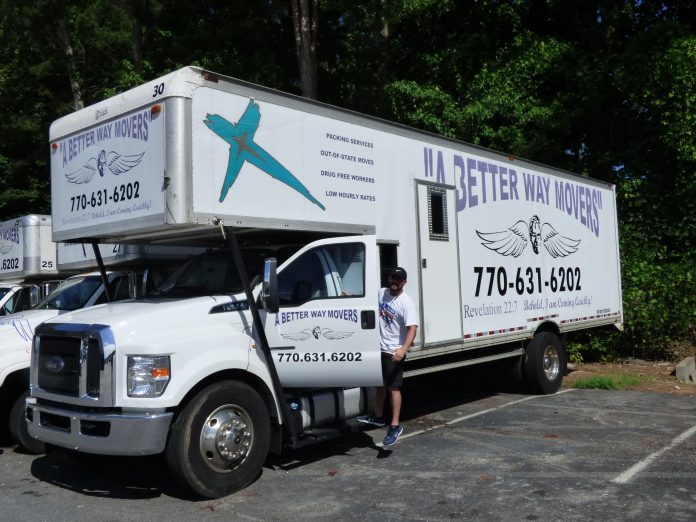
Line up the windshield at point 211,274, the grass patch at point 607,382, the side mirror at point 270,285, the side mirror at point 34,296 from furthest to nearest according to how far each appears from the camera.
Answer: the grass patch at point 607,382 < the side mirror at point 34,296 < the windshield at point 211,274 < the side mirror at point 270,285

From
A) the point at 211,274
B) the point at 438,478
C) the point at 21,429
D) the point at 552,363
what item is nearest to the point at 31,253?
the point at 21,429

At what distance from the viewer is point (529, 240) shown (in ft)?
33.6

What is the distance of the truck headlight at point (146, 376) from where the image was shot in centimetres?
560

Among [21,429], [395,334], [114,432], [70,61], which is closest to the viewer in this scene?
[114,432]

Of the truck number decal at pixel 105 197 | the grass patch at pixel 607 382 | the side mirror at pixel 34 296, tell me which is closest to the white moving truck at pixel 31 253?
the side mirror at pixel 34 296

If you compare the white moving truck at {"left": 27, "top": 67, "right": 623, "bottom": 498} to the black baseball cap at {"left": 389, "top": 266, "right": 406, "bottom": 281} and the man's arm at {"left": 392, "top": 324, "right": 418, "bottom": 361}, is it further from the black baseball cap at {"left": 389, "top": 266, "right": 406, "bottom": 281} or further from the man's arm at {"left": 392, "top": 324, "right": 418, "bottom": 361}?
the man's arm at {"left": 392, "top": 324, "right": 418, "bottom": 361}

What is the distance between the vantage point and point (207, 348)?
592 centimetres

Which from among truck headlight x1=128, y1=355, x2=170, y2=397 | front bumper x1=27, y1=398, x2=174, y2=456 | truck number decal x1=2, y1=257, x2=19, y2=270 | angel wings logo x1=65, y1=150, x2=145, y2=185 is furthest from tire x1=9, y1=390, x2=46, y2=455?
truck number decal x1=2, y1=257, x2=19, y2=270

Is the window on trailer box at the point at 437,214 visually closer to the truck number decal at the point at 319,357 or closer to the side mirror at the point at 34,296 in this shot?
the truck number decal at the point at 319,357

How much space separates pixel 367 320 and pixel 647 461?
9.78 feet

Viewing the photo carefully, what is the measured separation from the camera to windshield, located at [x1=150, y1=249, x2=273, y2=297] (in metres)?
6.77

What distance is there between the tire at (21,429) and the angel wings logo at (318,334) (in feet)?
10.6

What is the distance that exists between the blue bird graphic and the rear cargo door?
2.10 meters

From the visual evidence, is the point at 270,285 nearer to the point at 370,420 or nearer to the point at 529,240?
the point at 370,420
